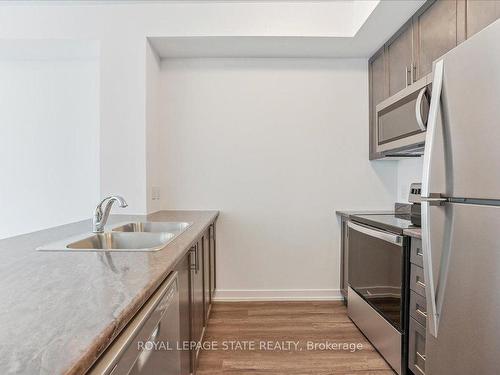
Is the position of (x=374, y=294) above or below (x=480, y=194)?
below

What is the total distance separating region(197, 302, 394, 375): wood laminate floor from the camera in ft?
6.29

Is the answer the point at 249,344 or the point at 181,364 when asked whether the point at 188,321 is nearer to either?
the point at 181,364

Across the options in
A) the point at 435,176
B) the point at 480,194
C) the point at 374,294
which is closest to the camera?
the point at 480,194

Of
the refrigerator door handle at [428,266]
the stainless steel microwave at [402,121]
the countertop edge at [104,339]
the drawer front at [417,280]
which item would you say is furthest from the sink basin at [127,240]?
the stainless steel microwave at [402,121]

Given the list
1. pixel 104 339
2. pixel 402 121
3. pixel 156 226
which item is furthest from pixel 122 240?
pixel 402 121

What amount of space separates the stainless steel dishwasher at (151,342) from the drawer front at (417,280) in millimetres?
1221

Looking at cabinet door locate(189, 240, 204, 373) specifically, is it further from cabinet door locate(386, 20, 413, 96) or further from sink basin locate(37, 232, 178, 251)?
cabinet door locate(386, 20, 413, 96)

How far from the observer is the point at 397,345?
5.92ft

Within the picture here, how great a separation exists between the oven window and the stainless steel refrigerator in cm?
77

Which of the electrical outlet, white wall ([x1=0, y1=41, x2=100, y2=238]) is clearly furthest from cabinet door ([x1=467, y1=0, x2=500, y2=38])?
white wall ([x1=0, y1=41, x2=100, y2=238])

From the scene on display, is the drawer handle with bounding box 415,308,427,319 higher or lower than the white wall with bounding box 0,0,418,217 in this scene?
lower

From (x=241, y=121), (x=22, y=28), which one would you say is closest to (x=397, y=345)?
(x=241, y=121)

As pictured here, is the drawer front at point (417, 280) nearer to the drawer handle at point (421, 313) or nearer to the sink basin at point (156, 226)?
the drawer handle at point (421, 313)

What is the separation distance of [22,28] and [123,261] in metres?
2.59
